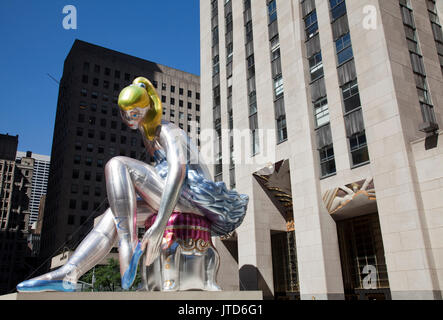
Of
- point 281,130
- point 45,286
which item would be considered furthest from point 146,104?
point 281,130

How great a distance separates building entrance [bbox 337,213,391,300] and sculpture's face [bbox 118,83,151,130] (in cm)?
1783

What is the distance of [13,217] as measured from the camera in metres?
96.6

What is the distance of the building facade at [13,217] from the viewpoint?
86438mm

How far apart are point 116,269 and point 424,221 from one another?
29304 mm

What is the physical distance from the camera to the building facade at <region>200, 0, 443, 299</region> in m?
19.5

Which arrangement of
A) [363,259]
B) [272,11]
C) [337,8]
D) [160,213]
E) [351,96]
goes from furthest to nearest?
[272,11]
[337,8]
[363,259]
[351,96]
[160,213]

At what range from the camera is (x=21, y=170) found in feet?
346

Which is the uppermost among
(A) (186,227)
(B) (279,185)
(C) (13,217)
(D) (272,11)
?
(D) (272,11)

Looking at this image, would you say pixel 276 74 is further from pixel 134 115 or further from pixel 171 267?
pixel 171 267

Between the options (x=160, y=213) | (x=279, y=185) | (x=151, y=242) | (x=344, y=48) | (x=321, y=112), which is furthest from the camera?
(x=279, y=185)

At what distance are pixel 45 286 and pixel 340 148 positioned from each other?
19210 millimetres

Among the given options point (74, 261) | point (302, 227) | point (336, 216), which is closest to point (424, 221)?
point (336, 216)

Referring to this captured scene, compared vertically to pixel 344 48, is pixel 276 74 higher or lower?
higher

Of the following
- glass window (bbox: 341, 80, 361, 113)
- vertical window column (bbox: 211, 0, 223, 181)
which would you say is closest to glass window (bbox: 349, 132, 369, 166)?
glass window (bbox: 341, 80, 361, 113)
